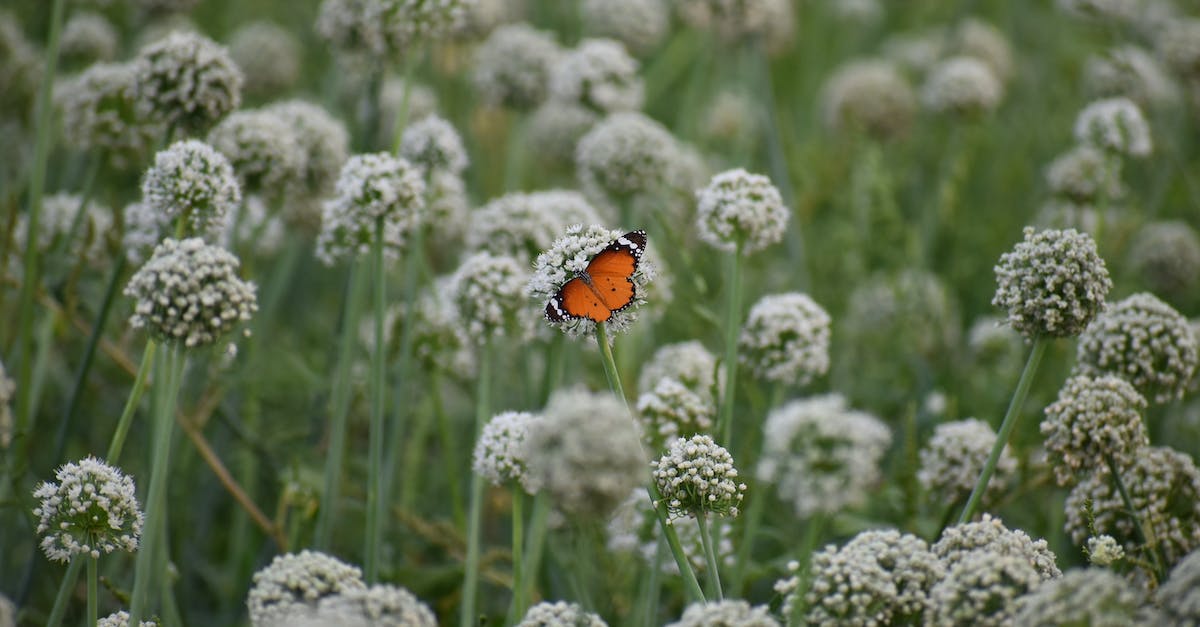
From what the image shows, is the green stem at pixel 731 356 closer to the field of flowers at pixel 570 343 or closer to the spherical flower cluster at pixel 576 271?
the field of flowers at pixel 570 343

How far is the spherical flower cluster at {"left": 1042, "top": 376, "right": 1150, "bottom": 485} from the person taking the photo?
→ 2570 mm

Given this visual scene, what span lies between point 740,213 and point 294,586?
144 cm

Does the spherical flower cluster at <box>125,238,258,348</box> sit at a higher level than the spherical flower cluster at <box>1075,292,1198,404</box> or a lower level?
lower

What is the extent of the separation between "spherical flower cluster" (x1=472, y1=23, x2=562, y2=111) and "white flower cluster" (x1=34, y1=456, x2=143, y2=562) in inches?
102

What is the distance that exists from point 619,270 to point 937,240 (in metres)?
3.87

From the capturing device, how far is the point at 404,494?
3.88 metres

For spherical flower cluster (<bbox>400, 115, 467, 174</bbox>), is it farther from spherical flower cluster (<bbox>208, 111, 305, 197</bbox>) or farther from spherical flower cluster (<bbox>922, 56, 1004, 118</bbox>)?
spherical flower cluster (<bbox>922, 56, 1004, 118</bbox>)

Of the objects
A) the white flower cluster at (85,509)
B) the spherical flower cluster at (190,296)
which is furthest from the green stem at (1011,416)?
the white flower cluster at (85,509)

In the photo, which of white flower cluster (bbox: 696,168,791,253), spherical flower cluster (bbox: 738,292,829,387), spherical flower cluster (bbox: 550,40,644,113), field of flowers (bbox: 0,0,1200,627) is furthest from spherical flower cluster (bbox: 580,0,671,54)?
white flower cluster (bbox: 696,168,791,253)

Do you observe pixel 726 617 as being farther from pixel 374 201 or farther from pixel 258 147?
pixel 258 147

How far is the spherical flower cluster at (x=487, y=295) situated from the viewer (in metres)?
3.05

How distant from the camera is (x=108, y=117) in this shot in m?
3.51

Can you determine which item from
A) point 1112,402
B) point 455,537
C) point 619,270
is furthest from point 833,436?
point 455,537

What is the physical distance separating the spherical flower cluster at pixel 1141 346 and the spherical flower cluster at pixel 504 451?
1471 mm
